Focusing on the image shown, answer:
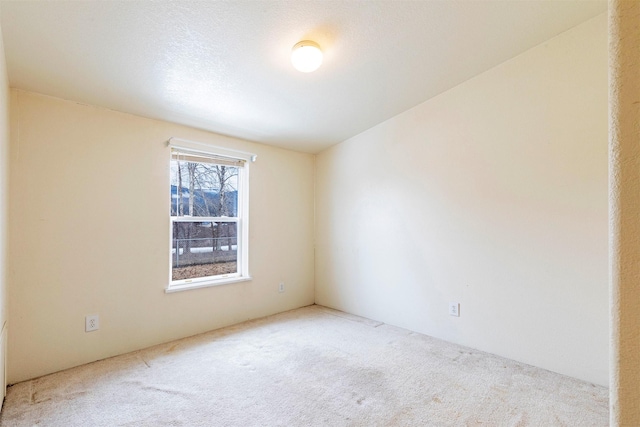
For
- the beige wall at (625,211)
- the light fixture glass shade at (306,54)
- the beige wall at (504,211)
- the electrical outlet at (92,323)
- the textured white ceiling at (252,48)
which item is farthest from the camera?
the electrical outlet at (92,323)

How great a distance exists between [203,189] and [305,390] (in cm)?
218

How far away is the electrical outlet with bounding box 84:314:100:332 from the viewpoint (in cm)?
244

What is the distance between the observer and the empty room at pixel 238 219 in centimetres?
186

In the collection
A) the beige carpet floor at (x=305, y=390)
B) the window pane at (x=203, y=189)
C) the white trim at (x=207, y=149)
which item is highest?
the white trim at (x=207, y=149)

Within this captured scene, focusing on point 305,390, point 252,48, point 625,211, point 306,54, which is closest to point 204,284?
point 305,390

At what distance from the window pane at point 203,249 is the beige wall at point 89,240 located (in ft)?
0.59

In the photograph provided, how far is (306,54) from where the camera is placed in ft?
6.66

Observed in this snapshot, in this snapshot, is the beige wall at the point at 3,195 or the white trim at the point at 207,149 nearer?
the beige wall at the point at 3,195

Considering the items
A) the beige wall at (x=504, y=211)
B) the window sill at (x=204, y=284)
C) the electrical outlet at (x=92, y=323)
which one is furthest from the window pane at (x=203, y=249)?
the beige wall at (x=504, y=211)

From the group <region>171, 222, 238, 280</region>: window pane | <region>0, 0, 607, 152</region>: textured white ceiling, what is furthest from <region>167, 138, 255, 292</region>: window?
<region>0, 0, 607, 152</region>: textured white ceiling

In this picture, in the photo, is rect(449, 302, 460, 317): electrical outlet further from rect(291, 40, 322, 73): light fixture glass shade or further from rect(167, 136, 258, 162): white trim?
rect(167, 136, 258, 162): white trim

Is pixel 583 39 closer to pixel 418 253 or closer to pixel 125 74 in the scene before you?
pixel 418 253

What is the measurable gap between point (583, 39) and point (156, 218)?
145 inches

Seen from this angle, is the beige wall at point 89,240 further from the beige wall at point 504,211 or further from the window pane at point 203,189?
the beige wall at point 504,211
